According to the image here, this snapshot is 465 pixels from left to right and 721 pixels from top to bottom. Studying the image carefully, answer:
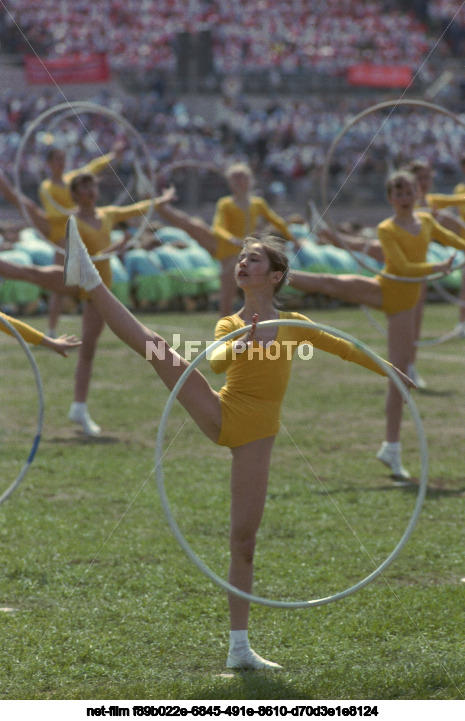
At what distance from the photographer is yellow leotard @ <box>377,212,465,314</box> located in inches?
257

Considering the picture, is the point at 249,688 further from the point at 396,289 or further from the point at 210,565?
the point at 396,289

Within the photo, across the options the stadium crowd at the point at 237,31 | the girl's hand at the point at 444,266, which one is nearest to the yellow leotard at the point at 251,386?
the girl's hand at the point at 444,266

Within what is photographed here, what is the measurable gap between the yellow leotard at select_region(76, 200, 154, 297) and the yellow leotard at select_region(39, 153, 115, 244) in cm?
177

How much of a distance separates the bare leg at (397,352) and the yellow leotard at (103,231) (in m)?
2.29

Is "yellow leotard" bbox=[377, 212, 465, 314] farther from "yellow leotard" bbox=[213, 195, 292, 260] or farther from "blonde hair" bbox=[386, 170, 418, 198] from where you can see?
"yellow leotard" bbox=[213, 195, 292, 260]

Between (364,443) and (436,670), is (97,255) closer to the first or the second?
(364,443)

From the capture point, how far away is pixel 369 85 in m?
26.7

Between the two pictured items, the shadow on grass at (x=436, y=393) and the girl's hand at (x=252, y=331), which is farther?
the shadow on grass at (x=436, y=393)

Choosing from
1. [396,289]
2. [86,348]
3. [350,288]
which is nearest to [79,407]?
[86,348]

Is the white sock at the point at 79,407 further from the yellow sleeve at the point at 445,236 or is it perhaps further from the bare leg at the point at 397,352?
the yellow sleeve at the point at 445,236

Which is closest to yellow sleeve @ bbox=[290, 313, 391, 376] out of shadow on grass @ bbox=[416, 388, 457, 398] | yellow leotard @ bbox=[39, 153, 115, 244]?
shadow on grass @ bbox=[416, 388, 457, 398]

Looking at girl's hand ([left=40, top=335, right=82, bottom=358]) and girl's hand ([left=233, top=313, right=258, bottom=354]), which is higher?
girl's hand ([left=233, top=313, right=258, bottom=354])

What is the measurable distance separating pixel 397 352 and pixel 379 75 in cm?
2191

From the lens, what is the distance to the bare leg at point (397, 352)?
6.50 metres
